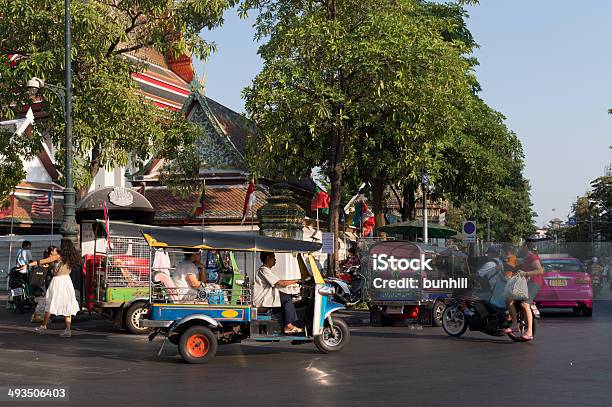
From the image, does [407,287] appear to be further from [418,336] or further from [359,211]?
[359,211]

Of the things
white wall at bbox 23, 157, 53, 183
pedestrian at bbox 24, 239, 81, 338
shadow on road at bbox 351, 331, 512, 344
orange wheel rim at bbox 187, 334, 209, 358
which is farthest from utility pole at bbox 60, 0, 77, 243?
white wall at bbox 23, 157, 53, 183

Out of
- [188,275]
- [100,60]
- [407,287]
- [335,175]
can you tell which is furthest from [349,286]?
[188,275]

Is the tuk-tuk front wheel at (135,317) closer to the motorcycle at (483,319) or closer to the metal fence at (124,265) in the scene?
the metal fence at (124,265)

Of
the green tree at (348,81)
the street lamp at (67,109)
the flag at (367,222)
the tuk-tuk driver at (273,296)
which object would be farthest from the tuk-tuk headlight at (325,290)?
the flag at (367,222)

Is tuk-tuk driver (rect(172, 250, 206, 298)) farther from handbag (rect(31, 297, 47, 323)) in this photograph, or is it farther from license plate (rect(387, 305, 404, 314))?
handbag (rect(31, 297, 47, 323))

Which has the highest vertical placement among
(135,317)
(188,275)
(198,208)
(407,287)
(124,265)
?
(198,208)

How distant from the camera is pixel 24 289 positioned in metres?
22.2

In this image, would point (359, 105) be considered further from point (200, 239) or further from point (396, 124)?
point (200, 239)

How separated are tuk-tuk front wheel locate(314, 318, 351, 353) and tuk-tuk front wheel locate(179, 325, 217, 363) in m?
1.95

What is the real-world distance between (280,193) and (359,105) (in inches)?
249

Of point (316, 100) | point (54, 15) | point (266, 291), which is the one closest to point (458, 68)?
point (316, 100)

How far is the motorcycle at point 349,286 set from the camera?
24.4m

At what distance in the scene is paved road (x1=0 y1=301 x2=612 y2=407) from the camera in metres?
9.09

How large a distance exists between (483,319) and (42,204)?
84.1ft
